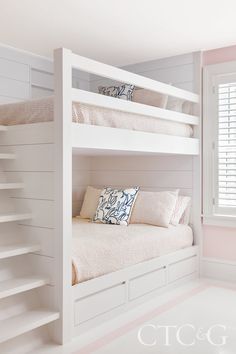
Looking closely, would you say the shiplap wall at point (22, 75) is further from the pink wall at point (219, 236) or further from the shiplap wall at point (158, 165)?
the pink wall at point (219, 236)

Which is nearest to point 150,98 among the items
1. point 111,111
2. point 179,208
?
point 111,111

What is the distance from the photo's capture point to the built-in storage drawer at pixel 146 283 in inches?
115

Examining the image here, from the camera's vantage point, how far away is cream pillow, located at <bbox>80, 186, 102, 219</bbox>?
12.8ft

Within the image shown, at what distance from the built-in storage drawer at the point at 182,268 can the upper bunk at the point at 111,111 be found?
0.99 metres

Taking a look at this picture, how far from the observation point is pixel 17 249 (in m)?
2.32

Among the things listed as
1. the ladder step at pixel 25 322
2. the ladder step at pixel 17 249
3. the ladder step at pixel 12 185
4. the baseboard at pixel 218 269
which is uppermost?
the ladder step at pixel 12 185

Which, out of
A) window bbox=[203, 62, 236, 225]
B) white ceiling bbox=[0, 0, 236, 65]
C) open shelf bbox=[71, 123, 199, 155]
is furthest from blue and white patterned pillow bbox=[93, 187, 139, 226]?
white ceiling bbox=[0, 0, 236, 65]

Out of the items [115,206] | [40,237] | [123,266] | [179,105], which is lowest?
[123,266]

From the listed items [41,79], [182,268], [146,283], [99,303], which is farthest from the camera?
[41,79]

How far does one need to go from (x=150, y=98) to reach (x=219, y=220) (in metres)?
1.31

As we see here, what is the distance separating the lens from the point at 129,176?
4191 millimetres

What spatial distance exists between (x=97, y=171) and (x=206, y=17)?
Result: 2053 mm

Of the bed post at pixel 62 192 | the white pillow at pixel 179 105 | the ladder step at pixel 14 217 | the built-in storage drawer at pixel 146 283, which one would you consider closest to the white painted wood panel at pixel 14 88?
the white pillow at pixel 179 105

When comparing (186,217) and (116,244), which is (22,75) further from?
(186,217)
